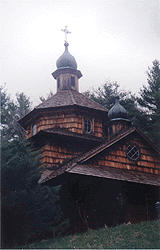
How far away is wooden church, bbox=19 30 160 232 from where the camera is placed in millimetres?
15953

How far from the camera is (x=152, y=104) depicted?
2942 centimetres

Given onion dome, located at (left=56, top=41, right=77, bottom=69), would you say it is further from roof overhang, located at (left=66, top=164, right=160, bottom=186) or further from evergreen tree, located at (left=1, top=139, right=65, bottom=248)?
evergreen tree, located at (left=1, top=139, right=65, bottom=248)

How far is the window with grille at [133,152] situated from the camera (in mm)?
18297

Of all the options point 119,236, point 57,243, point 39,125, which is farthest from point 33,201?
point 39,125

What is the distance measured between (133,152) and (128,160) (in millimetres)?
730

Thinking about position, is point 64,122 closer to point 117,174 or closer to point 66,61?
point 117,174

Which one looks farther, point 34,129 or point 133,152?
point 34,129

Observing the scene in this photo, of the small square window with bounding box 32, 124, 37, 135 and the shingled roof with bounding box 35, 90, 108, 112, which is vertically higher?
the shingled roof with bounding box 35, 90, 108, 112

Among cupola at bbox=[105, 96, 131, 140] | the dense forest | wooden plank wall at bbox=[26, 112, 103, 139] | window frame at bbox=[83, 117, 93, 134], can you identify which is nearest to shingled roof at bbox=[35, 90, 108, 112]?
wooden plank wall at bbox=[26, 112, 103, 139]

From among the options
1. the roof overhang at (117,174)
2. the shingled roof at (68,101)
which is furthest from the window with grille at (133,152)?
the shingled roof at (68,101)

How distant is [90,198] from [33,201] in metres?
4.30

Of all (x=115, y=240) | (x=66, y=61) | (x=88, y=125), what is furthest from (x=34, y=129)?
(x=115, y=240)

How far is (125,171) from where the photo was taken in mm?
17562

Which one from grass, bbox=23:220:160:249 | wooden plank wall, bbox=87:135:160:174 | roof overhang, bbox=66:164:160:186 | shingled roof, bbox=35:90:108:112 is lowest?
grass, bbox=23:220:160:249
